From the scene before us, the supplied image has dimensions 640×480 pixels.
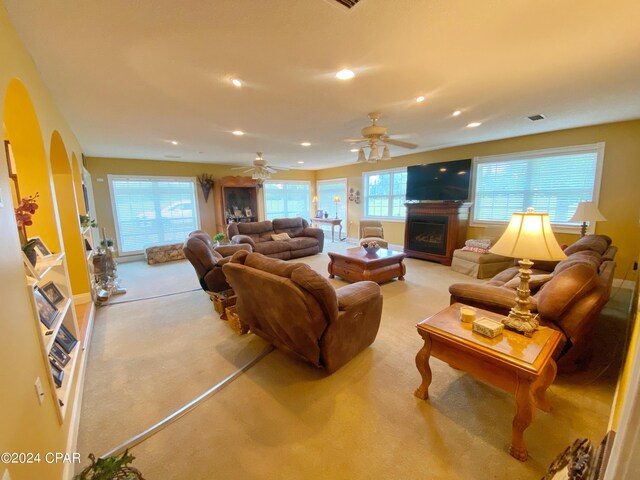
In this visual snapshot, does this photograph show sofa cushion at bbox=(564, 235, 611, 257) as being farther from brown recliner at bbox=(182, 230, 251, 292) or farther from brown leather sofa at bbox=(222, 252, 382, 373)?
brown recliner at bbox=(182, 230, 251, 292)

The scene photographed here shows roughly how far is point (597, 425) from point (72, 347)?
374cm

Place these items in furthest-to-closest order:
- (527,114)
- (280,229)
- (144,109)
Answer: (280,229)
(527,114)
(144,109)

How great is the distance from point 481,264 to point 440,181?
203 centimetres

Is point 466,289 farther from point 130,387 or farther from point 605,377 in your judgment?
point 130,387

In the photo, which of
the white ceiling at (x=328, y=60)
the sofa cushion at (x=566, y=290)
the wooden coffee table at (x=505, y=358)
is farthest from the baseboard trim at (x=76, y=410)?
the sofa cushion at (x=566, y=290)

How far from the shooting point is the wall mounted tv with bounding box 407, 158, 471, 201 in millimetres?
5352

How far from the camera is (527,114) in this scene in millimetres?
3414

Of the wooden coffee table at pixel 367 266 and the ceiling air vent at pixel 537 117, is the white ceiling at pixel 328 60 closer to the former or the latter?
the ceiling air vent at pixel 537 117

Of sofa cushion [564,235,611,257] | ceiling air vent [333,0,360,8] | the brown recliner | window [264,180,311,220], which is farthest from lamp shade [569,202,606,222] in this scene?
window [264,180,311,220]

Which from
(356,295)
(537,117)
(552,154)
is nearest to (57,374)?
(356,295)

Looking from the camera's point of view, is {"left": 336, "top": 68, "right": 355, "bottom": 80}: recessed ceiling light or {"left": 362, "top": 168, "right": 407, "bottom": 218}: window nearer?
{"left": 336, "top": 68, "right": 355, "bottom": 80}: recessed ceiling light

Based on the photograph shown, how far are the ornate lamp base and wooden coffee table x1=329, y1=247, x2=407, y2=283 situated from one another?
7.72 feet

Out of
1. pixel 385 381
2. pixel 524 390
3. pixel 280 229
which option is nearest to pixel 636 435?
pixel 524 390

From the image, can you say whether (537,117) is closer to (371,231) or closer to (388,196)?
(371,231)
